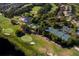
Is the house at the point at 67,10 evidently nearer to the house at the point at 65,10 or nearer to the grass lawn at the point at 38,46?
the house at the point at 65,10

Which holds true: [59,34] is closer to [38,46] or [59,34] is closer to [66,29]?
[66,29]

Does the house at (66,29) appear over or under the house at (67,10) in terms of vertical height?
under

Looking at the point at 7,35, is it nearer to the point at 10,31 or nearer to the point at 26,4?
the point at 10,31

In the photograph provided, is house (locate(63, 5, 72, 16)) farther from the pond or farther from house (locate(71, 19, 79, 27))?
the pond

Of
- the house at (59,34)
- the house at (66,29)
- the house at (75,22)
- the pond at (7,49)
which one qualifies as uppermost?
the house at (75,22)

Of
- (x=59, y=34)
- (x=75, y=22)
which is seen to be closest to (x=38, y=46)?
(x=59, y=34)

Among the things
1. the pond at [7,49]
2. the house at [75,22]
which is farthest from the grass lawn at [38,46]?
the house at [75,22]

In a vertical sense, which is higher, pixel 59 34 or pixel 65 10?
pixel 65 10

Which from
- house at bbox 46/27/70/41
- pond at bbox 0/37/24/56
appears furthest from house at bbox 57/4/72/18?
pond at bbox 0/37/24/56
